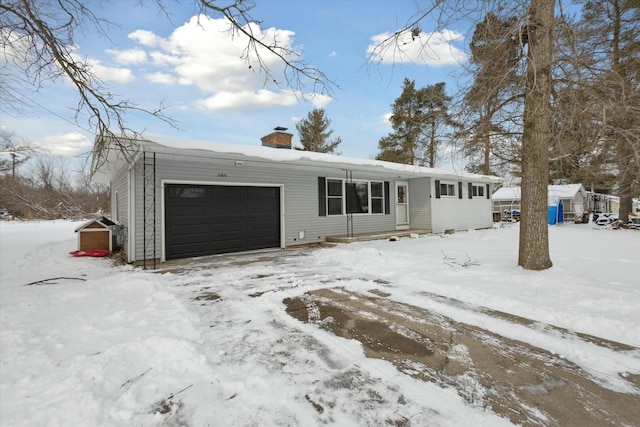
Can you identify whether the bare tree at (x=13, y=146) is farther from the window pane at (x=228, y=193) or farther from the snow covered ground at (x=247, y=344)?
the window pane at (x=228, y=193)

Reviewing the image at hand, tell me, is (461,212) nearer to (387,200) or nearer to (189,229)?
(387,200)

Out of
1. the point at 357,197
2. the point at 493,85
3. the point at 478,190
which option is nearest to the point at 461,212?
the point at 478,190

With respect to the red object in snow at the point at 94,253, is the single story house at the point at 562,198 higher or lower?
higher

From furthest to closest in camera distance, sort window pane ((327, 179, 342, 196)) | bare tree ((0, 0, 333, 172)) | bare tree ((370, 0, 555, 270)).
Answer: window pane ((327, 179, 342, 196)) < bare tree ((370, 0, 555, 270)) < bare tree ((0, 0, 333, 172))

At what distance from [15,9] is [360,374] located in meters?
5.65

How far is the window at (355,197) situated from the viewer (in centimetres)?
1119

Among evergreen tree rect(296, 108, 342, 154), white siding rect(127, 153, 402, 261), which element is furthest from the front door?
evergreen tree rect(296, 108, 342, 154)

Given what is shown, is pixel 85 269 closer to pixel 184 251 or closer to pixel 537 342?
pixel 184 251

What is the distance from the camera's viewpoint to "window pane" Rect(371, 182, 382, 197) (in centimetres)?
1219

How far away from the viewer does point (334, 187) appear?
11.2 meters

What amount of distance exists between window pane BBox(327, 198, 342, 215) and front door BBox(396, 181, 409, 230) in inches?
121

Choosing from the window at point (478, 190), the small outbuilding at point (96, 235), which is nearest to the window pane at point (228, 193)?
the small outbuilding at point (96, 235)

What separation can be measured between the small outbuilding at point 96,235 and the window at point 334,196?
7140 mm

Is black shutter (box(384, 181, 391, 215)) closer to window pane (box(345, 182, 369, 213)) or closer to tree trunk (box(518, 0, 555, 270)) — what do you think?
window pane (box(345, 182, 369, 213))
